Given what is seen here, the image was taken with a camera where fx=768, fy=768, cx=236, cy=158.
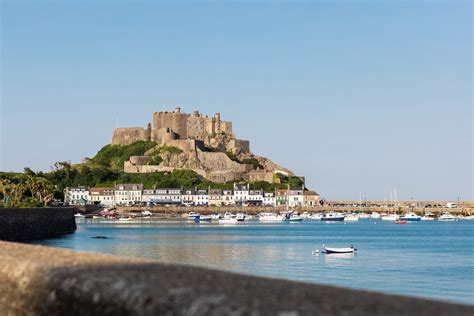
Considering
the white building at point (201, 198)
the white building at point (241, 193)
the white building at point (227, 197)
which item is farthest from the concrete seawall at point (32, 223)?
the white building at point (241, 193)

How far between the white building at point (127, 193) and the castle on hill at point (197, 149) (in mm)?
6866

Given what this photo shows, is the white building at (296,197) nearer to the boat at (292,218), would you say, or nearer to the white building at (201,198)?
the white building at (201,198)

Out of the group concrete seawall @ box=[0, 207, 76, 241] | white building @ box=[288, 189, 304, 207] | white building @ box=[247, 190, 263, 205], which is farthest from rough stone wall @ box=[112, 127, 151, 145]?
concrete seawall @ box=[0, 207, 76, 241]

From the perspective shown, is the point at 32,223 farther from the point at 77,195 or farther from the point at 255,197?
the point at 255,197

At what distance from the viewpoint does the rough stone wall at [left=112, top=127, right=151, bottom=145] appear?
521ft

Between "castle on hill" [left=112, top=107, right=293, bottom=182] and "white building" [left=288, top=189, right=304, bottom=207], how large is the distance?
6344 mm

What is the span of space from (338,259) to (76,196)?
4334 inches

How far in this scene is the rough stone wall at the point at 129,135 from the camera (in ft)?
521

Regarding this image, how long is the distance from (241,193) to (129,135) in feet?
88.9

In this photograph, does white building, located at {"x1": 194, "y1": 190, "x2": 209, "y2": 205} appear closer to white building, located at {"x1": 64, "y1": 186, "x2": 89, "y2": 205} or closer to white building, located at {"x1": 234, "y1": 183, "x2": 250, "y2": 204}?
white building, located at {"x1": 234, "y1": 183, "x2": 250, "y2": 204}

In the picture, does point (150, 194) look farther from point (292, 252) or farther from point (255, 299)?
point (255, 299)

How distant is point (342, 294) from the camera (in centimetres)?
480

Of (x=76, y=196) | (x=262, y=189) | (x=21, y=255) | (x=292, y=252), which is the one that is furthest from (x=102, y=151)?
(x=21, y=255)

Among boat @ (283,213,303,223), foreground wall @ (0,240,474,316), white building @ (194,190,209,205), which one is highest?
white building @ (194,190,209,205)
